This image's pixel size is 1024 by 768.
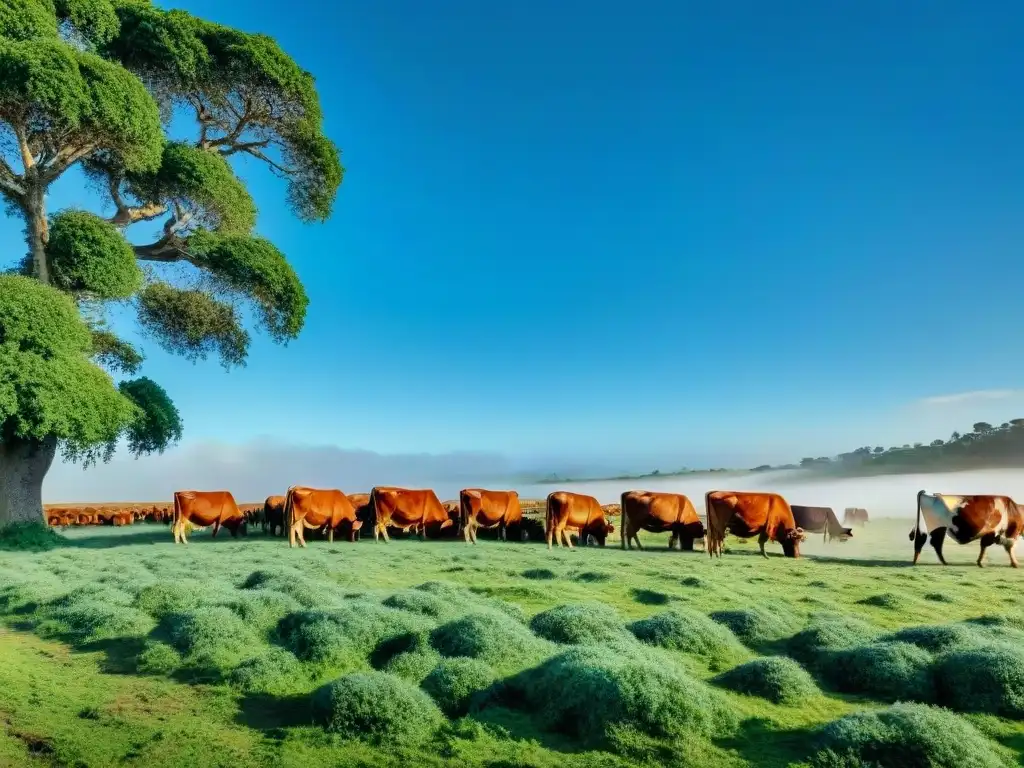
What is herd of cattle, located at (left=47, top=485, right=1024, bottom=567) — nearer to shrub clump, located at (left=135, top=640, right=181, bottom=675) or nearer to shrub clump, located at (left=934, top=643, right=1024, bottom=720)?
shrub clump, located at (left=135, top=640, right=181, bottom=675)

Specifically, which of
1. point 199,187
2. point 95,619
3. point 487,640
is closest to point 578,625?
point 487,640

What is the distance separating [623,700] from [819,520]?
30.3m

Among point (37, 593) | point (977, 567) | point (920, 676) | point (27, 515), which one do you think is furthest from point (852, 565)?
point (27, 515)

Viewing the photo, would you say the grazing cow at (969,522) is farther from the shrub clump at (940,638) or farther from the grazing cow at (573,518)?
the shrub clump at (940,638)

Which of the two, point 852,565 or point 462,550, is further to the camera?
point 462,550

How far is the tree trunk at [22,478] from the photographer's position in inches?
934

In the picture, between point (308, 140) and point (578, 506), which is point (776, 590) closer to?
point (578, 506)

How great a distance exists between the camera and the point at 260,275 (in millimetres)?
27500

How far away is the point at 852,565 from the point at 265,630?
1714 centimetres

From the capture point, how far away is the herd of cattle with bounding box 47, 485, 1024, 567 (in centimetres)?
2206

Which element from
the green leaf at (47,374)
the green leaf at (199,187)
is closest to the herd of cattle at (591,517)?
the green leaf at (47,374)

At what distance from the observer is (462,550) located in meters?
22.3

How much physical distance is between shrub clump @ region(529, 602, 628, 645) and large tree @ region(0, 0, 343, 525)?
18246 mm

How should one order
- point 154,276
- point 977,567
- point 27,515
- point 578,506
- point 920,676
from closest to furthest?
Answer: point 920,676, point 977,567, point 27,515, point 578,506, point 154,276
